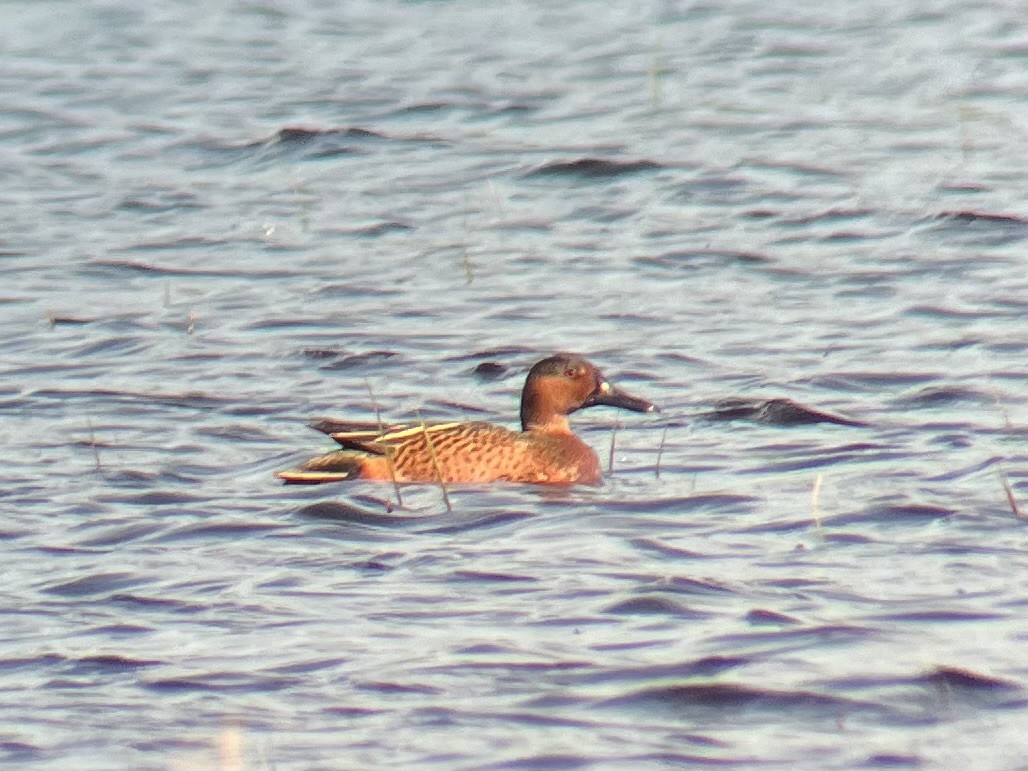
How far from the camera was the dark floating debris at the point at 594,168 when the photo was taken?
47.0 ft

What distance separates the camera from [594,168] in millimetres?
14383

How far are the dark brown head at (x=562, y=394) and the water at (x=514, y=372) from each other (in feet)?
0.60

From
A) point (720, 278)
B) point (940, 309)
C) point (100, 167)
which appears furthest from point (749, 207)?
point (100, 167)

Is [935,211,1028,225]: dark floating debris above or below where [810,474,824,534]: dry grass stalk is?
below

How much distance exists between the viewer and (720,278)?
12.0 metres

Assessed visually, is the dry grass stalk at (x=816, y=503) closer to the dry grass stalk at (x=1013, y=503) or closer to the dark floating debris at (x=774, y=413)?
the dry grass stalk at (x=1013, y=503)

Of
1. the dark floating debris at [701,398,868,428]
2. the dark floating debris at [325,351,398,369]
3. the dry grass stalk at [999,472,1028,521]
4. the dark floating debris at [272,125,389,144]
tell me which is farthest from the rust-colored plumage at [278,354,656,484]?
the dark floating debris at [272,125,389,144]

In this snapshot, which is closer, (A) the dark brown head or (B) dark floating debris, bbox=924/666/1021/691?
(B) dark floating debris, bbox=924/666/1021/691

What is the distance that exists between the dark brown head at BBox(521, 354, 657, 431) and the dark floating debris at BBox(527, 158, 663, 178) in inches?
193

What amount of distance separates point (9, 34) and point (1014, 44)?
756cm

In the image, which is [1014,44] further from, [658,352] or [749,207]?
[658,352]

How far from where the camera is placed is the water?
20.7 feet

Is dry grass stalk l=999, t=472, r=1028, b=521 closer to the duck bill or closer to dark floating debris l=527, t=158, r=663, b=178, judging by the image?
the duck bill

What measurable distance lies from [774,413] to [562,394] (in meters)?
0.84
